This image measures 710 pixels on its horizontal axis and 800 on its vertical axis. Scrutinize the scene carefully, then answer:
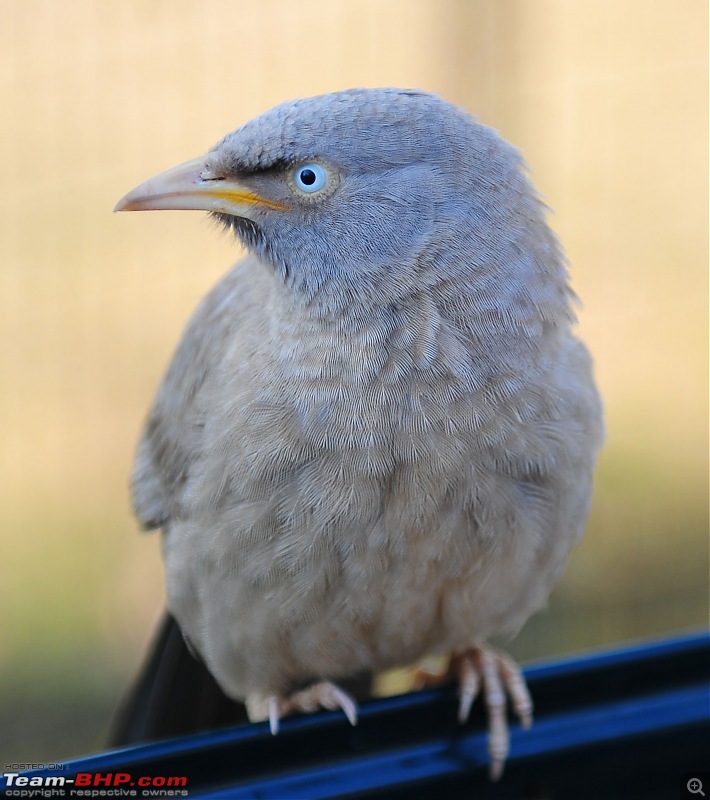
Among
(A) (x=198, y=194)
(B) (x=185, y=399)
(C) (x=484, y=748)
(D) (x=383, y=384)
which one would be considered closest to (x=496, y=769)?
(C) (x=484, y=748)

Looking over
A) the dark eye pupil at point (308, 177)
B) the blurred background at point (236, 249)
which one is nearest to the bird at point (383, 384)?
the dark eye pupil at point (308, 177)

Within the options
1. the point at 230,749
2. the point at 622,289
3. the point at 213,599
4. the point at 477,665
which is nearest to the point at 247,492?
the point at 213,599

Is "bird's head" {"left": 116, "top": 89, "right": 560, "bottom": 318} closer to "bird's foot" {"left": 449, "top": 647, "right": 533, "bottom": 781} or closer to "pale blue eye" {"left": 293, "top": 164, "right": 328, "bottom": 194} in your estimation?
"pale blue eye" {"left": 293, "top": 164, "right": 328, "bottom": 194}

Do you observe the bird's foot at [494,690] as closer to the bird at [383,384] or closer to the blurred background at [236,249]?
the bird at [383,384]

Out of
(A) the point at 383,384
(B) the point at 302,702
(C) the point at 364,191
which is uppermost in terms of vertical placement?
(C) the point at 364,191

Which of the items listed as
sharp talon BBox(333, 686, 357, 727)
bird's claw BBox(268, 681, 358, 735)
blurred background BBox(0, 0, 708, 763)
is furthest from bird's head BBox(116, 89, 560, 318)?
blurred background BBox(0, 0, 708, 763)

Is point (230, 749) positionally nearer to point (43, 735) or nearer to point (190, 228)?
point (43, 735)

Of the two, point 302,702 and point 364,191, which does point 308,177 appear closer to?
point 364,191
